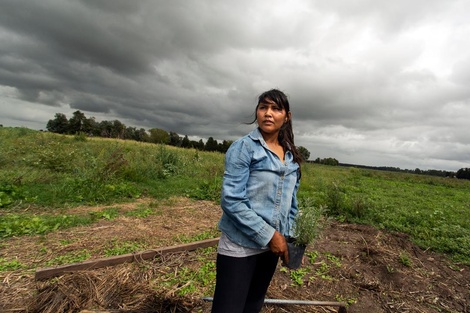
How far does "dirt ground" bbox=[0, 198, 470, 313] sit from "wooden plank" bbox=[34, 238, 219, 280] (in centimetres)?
9

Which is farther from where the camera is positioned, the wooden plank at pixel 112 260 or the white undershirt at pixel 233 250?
the wooden plank at pixel 112 260

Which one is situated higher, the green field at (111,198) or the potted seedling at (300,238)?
the potted seedling at (300,238)

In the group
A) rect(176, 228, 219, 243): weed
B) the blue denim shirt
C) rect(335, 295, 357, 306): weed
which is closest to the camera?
the blue denim shirt

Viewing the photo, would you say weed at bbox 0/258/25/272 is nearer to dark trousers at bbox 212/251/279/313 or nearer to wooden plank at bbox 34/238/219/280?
wooden plank at bbox 34/238/219/280

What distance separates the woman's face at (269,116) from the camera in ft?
5.42

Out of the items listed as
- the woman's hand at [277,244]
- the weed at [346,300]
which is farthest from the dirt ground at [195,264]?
the woman's hand at [277,244]

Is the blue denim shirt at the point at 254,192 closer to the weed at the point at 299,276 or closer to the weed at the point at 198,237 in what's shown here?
the weed at the point at 299,276

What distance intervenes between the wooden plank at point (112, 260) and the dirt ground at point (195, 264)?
9 centimetres

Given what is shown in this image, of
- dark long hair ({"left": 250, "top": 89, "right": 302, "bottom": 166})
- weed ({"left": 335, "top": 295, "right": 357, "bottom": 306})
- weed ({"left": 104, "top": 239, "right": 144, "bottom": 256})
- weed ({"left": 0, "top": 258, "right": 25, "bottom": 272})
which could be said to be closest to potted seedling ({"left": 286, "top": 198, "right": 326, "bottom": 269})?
dark long hair ({"left": 250, "top": 89, "right": 302, "bottom": 166})

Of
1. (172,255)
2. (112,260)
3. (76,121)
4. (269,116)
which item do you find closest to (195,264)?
(172,255)

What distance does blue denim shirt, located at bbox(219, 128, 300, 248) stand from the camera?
145cm

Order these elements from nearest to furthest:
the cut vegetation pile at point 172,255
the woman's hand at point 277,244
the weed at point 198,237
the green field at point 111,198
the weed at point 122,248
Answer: the woman's hand at point 277,244, the cut vegetation pile at point 172,255, the weed at point 122,248, the weed at point 198,237, the green field at point 111,198

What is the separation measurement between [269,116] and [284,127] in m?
0.32

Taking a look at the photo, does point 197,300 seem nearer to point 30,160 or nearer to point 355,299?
point 355,299
